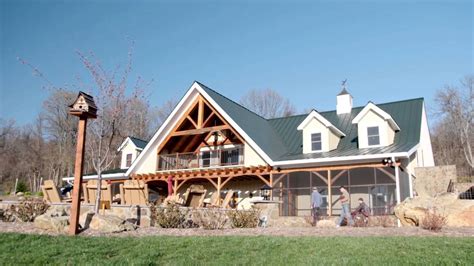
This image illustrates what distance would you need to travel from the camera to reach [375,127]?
62.1ft

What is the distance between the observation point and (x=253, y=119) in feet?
76.0

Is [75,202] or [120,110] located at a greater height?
[120,110]

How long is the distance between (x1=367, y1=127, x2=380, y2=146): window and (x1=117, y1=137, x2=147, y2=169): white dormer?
14.2 meters

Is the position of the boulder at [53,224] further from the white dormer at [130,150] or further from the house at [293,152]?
the white dormer at [130,150]

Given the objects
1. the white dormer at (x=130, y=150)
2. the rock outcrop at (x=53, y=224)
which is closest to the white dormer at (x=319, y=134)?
the white dormer at (x=130, y=150)

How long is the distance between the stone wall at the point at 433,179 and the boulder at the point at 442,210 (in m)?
5.80

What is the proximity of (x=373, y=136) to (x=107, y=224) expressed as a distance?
13409 mm

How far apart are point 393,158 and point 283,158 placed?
17.0ft

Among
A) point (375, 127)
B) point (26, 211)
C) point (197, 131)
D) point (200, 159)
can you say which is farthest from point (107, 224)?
point (200, 159)

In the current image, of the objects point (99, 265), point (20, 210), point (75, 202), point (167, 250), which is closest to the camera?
point (99, 265)

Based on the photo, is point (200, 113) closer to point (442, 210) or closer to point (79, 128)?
point (79, 128)

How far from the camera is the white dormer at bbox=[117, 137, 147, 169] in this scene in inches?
1027

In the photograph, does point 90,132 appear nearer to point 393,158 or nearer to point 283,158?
point 283,158

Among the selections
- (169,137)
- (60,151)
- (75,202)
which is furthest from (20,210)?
(60,151)
